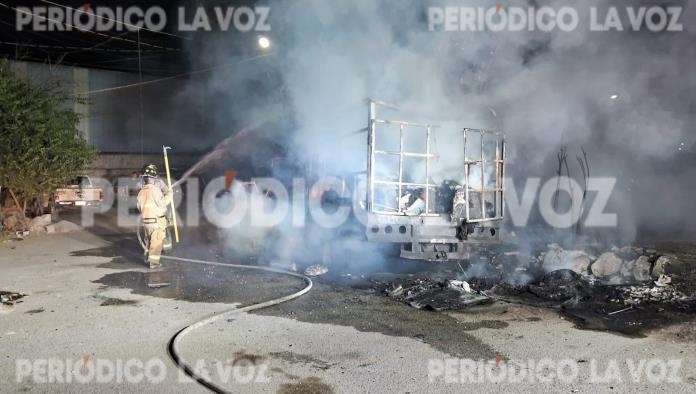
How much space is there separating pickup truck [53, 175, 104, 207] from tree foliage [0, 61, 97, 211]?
6.78 feet

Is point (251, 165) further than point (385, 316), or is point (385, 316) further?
point (251, 165)

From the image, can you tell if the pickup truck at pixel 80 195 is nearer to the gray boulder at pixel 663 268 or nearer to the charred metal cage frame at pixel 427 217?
the charred metal cage frame at pixel 427 217

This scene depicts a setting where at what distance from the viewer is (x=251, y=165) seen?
22766 millimetres

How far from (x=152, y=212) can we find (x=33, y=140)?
5874 millimetres

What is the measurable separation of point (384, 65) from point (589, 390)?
6.09 meters

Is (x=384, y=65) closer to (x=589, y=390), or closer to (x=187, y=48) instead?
(x=589, y=390)

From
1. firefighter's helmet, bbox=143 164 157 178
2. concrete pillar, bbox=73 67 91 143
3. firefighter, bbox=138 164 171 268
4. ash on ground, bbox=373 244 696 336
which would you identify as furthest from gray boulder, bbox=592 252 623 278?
concrete pillar, bbox=73 67 91 143

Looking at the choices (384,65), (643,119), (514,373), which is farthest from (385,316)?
(643,119)

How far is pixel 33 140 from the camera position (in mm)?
11672

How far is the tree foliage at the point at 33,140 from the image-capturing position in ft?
37.4

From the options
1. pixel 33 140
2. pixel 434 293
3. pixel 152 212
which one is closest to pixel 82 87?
pixel 33 140

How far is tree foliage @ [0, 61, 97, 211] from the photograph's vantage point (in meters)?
11.4

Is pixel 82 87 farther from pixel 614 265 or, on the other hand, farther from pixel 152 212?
pixel 614 265

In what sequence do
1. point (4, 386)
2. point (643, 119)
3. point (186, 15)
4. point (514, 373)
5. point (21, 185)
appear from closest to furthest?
point (4, 386), point (514, 373), point (643, 119), point (21, 185), point (186, 15)
